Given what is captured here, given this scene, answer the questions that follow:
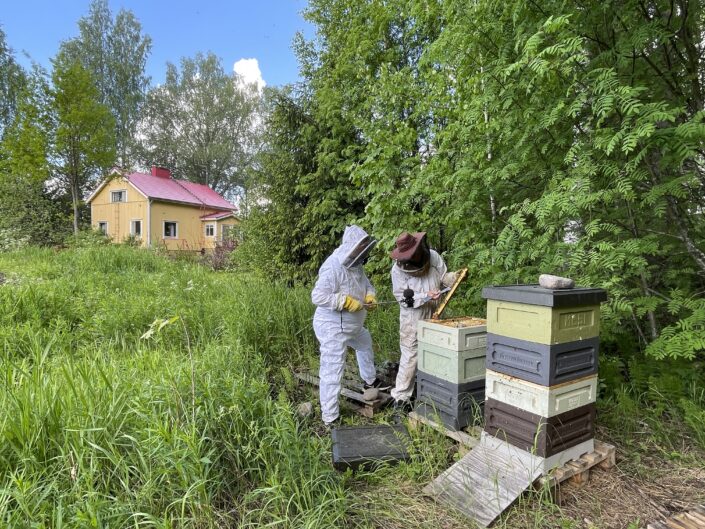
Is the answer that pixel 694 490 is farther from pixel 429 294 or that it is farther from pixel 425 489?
pixel 429 294

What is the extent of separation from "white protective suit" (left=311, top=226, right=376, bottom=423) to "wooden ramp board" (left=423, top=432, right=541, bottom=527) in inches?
53.0

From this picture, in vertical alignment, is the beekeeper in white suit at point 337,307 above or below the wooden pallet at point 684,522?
above

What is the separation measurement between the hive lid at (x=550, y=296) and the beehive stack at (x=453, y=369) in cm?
52

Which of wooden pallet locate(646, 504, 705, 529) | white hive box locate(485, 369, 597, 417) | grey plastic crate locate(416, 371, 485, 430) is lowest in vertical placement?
wooden pallet locate(646, 504, 705, 529)

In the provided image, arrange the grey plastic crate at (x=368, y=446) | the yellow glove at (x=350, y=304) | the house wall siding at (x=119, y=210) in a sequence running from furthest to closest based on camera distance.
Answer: the house wall siding at (x=119, y=210)
the yellow glove at (x=350, y=304)
the grey plastic crate at (x=368, y=446)

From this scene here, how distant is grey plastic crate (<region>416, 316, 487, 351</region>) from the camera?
10.1ft

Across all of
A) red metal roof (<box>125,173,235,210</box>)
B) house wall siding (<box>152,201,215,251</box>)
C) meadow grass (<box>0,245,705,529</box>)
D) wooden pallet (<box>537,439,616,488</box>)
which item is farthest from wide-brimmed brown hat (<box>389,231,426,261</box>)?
red metal roof (<box>125,173,235,210</box>)

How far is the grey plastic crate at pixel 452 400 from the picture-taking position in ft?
10.3

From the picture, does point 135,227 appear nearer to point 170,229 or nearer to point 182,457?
point 170,229

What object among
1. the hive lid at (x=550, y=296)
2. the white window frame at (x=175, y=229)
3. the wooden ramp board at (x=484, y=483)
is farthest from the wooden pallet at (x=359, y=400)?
the white window frame at (x=175, y=229)

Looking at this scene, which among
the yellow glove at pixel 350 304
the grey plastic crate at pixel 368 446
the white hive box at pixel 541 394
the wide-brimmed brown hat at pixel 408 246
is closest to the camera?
the white hive box at pixel 541 394

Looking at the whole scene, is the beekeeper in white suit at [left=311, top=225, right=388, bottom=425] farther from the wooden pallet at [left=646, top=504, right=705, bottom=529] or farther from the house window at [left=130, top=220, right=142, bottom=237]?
the house window at [left=130, top=220, right=142, bottom=237]

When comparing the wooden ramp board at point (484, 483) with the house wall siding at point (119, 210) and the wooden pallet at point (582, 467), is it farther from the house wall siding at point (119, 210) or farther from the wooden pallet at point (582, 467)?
the house wall siding at point (119, 210)

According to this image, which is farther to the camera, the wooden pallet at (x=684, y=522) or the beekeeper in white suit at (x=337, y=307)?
the beekeeper in white suit at (x=337, y=307)
